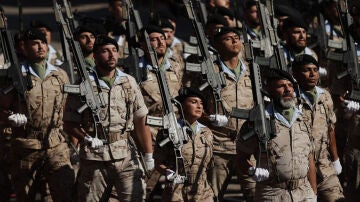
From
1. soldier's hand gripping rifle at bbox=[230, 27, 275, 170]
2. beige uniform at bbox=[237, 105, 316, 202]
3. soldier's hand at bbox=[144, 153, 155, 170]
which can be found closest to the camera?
soldier's hand gripping rifle at bbox=[230, 27, 275, 170]

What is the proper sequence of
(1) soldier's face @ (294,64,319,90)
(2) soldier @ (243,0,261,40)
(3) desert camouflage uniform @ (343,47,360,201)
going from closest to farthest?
1. (1) soldier's face @ (294,64,319,90)
2. (3) desert camouflage uniform @ (343,47,360,201)
3. (2) soldier @ (243,0,261,40)

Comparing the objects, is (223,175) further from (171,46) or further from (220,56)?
(171,46)

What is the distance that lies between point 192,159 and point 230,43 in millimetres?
1859

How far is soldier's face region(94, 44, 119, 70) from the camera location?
1341 cm

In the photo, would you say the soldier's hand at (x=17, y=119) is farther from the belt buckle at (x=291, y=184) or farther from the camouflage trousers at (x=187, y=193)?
the belt buckle at (x=291, y=184)

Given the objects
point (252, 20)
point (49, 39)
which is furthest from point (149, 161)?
point (252, 20)

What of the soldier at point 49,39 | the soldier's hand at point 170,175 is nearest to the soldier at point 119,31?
the soldier at point 49,39

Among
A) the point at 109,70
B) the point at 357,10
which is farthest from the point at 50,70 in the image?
the point at 357,10

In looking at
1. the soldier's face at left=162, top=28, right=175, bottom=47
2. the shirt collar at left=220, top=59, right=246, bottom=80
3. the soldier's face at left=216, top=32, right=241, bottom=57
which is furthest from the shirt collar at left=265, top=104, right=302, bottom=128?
the soldier's face at left=162, top=28, right=175, bottom=47

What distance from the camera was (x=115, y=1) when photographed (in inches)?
748

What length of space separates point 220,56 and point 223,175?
1446 mm

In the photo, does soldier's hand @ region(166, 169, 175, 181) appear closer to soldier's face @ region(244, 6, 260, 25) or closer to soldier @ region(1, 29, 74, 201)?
soldier @ region(1, 29, 74, 201)

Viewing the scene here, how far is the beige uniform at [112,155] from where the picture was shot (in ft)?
43.7

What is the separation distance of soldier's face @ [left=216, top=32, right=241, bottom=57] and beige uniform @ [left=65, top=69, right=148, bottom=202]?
1.76 meters
